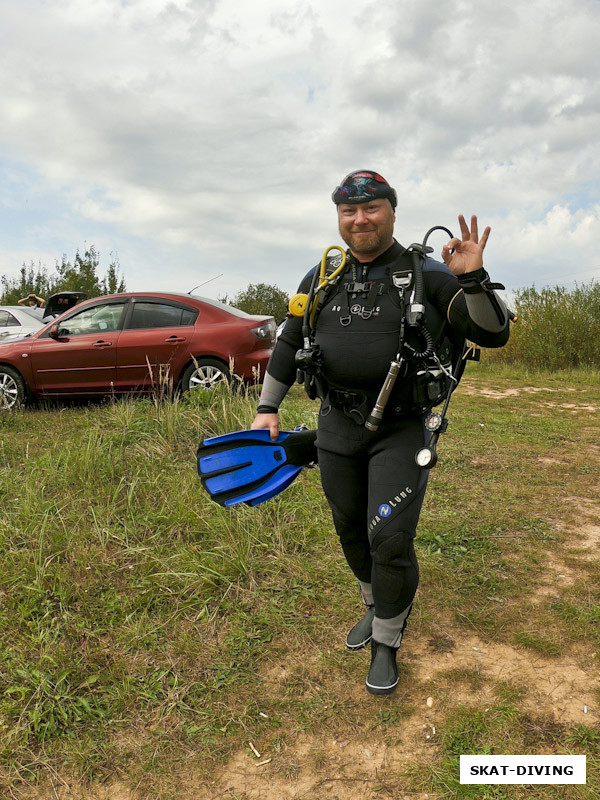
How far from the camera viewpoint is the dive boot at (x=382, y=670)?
2.60 metres

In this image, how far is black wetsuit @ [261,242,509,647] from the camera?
2.52 metres

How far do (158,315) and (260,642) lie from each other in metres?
5.50

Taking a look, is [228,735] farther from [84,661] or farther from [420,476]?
[420,476]

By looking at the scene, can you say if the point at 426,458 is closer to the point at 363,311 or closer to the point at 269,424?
the point at 363,311

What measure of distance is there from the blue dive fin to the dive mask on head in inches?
44.4

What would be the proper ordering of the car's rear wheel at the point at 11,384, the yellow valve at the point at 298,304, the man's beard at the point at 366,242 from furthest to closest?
the car's rear wheel at the point at 11,384 < the yellow valve at the point at 298,304 < the man's beard at the point at 366,242

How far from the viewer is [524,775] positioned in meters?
2.18

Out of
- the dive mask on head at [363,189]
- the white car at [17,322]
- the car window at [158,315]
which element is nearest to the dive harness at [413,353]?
the dive mask on head at [363,189]

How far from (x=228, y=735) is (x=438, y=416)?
1452 millimetres

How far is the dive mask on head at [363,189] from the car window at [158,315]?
520 cm

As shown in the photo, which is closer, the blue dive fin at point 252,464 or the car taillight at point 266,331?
the blue dive fin at point 252,464

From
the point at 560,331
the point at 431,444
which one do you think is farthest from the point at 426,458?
the point at 560,331

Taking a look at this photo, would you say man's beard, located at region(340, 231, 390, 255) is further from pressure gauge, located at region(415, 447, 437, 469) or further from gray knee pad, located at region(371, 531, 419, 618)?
gray knee pad, located at region(371, 531, 419, 618)

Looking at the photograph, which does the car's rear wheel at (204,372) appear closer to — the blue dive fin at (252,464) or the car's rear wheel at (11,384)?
the car's rear wheel at (11,384)
